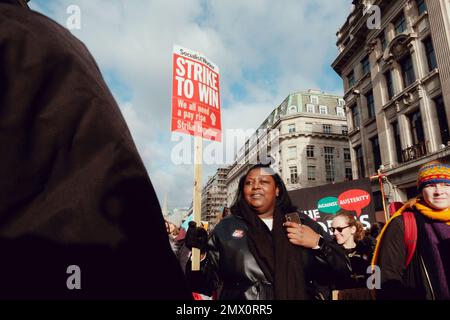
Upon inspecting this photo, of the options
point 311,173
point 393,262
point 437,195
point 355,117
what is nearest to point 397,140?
point 355,117

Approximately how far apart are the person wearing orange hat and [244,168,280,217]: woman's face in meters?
1.16

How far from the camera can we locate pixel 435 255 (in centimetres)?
264

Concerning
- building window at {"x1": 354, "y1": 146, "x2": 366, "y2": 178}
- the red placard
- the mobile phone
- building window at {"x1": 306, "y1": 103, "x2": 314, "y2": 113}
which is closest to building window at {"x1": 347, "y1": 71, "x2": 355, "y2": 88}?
building window at {"x1": 354, "y1": 146, "x2": 366, "y2": 178}

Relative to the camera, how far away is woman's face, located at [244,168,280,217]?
295cm

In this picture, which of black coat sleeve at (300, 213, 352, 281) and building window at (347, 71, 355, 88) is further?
building window at (347, 71, 355, 88)

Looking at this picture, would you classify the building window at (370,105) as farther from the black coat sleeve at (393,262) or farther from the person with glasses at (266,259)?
the person with glasses at (266,259)

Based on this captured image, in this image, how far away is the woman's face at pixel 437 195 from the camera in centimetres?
287

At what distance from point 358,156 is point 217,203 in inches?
3187

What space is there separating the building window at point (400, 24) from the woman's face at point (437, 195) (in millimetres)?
18759

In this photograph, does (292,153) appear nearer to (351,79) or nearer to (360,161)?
(351,79)

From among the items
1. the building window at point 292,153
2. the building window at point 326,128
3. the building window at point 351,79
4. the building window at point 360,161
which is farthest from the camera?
the building window at point 326,128

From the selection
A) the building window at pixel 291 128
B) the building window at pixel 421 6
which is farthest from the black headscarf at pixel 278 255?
the building window at pixel 291 128

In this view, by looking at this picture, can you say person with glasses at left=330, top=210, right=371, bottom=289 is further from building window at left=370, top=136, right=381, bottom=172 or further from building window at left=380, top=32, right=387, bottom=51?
building window at left=380, top=32, right=387, bottom=51
